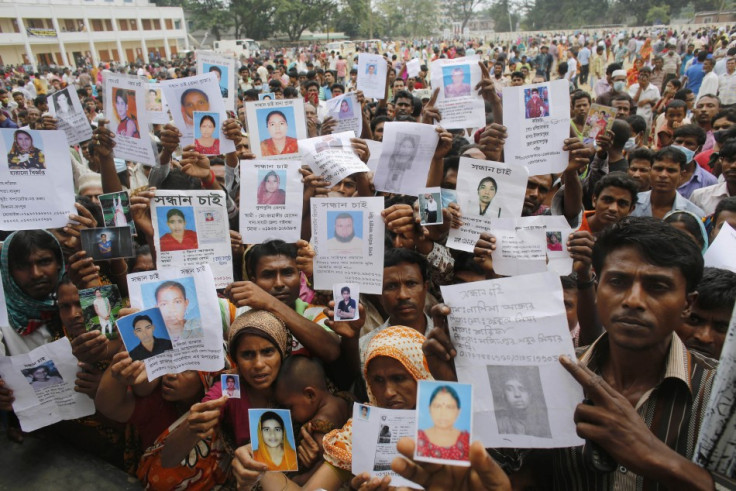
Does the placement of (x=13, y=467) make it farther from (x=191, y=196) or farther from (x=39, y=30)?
(x=39, y=30)

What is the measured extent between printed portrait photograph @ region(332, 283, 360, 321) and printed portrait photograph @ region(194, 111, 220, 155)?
6.78 feet

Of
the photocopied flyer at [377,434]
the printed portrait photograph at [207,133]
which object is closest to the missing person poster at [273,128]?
the printed portrait photograph at [207,133]

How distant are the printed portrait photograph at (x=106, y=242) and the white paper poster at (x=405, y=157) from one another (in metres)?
1.54

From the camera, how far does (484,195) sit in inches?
109

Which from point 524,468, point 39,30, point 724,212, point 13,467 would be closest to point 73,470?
point 13,467

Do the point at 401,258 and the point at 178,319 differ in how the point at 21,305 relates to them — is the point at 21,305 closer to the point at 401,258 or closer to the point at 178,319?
the point at 178,319

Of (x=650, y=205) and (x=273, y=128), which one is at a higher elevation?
(x=273, y=128)

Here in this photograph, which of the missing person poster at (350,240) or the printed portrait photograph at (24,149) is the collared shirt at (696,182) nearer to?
the missing person poster at (350,240)

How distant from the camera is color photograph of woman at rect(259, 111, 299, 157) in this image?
3.63 m

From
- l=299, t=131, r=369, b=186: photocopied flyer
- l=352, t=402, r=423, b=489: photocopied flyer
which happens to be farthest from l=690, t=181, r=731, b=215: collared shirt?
l=352, t=402, r=423, b=489: photocopied flyer

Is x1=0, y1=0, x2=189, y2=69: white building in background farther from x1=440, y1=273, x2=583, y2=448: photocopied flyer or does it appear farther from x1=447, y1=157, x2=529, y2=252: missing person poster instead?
x1=440, y1=273, x2=583, y2=448: photocopied flyer

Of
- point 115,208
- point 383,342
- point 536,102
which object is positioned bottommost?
point 383,342

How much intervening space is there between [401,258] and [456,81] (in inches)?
97.9

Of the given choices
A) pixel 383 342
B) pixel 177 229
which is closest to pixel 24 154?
pixel 177 229
